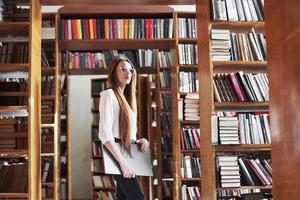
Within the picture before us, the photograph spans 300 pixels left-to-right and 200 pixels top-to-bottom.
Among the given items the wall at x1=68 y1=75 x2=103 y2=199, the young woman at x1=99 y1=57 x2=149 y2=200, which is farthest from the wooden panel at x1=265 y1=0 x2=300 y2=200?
the wall at x1=68 y1=75 x2=103 y2=199

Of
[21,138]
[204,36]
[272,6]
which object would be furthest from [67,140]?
[272,6]

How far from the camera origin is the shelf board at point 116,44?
4.91 metres

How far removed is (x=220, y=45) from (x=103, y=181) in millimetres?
4368

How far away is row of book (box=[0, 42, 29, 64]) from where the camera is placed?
390 centimetres

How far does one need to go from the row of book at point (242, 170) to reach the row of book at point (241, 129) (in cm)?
14

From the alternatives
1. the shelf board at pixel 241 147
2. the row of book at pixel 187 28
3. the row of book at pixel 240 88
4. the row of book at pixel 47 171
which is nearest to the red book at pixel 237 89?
the row of book at pixel 240 88

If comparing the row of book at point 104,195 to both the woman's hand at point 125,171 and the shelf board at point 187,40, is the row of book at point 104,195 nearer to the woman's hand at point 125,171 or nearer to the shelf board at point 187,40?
the shelf board at point 187,40

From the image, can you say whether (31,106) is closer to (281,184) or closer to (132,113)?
(132,113)

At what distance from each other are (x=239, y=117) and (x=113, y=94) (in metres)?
1.01

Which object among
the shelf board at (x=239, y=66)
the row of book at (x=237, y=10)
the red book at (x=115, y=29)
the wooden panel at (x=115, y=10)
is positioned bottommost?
the shelf board at (x=239, y=66)

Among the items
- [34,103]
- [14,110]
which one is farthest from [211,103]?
[14,110]

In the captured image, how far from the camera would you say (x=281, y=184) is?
1666mm

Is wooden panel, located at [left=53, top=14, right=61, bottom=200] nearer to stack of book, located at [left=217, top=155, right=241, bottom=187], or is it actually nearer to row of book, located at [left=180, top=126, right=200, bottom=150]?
row of book, located at [left=180, top=126, right=200, bottom=150]

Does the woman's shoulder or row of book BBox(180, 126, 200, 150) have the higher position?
the woman's shoulder
